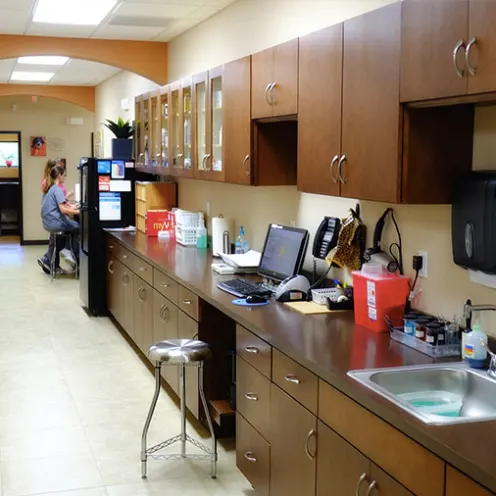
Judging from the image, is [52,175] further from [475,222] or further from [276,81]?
[475,222]

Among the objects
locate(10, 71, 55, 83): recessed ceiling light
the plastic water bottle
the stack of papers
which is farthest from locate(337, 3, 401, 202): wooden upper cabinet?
locate(10, 71, 55, 83): recessed ceiling light

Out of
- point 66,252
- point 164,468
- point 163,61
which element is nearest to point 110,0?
point 163,61

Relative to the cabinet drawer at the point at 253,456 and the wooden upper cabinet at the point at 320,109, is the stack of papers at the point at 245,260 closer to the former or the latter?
the wooden upper cabinet at the point at 320,109

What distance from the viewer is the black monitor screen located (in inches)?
276

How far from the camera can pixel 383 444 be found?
2152mm

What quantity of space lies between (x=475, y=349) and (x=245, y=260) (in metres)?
2.23

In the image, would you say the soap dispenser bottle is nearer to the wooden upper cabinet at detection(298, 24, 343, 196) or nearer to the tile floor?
the wooden upper cabinet at detection(298, 24, 343, 196)

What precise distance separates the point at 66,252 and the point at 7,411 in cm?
607

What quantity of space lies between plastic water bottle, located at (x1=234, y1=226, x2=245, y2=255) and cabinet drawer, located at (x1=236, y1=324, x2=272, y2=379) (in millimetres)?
1709

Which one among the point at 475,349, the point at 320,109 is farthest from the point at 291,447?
the point at 320,109

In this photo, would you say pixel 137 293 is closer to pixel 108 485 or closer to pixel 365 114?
pixel 108 485

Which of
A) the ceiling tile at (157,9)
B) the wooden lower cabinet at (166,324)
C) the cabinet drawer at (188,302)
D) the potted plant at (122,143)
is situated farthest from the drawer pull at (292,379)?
the potted plant at (122,143)

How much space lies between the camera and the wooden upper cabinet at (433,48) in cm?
232

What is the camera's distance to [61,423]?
441 centimetres
